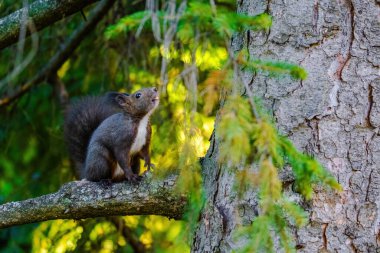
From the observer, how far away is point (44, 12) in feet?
10.6

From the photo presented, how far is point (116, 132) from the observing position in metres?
3.81

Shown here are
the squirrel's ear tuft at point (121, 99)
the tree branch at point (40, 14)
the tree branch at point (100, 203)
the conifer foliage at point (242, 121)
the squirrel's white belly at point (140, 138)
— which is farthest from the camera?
the squirrel's white belly at point (140, 138)

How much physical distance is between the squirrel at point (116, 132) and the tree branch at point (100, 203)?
812 mm

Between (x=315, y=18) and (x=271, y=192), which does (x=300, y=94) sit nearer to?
(x=315, y=18)

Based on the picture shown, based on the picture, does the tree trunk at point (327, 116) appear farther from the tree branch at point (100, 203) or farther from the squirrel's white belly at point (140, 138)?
the squirrel's white belly at point (140, 138)

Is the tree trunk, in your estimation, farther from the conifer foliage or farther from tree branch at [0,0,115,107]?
tree branch at [0,0,115,107]

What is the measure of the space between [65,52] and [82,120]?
422 millimetres

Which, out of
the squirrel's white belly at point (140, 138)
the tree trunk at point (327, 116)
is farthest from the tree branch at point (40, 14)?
the tree trunk at point (327, 116)

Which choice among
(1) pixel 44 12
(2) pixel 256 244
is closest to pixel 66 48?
(1) pixel 44 12

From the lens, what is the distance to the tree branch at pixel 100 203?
8.65ft

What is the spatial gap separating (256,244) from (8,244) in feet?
10.3

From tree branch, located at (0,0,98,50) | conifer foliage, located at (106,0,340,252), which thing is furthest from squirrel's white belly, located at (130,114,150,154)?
conifer foliage, located at (106,0,340,252)

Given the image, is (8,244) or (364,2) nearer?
(364,2)

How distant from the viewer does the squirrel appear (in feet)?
12.2
